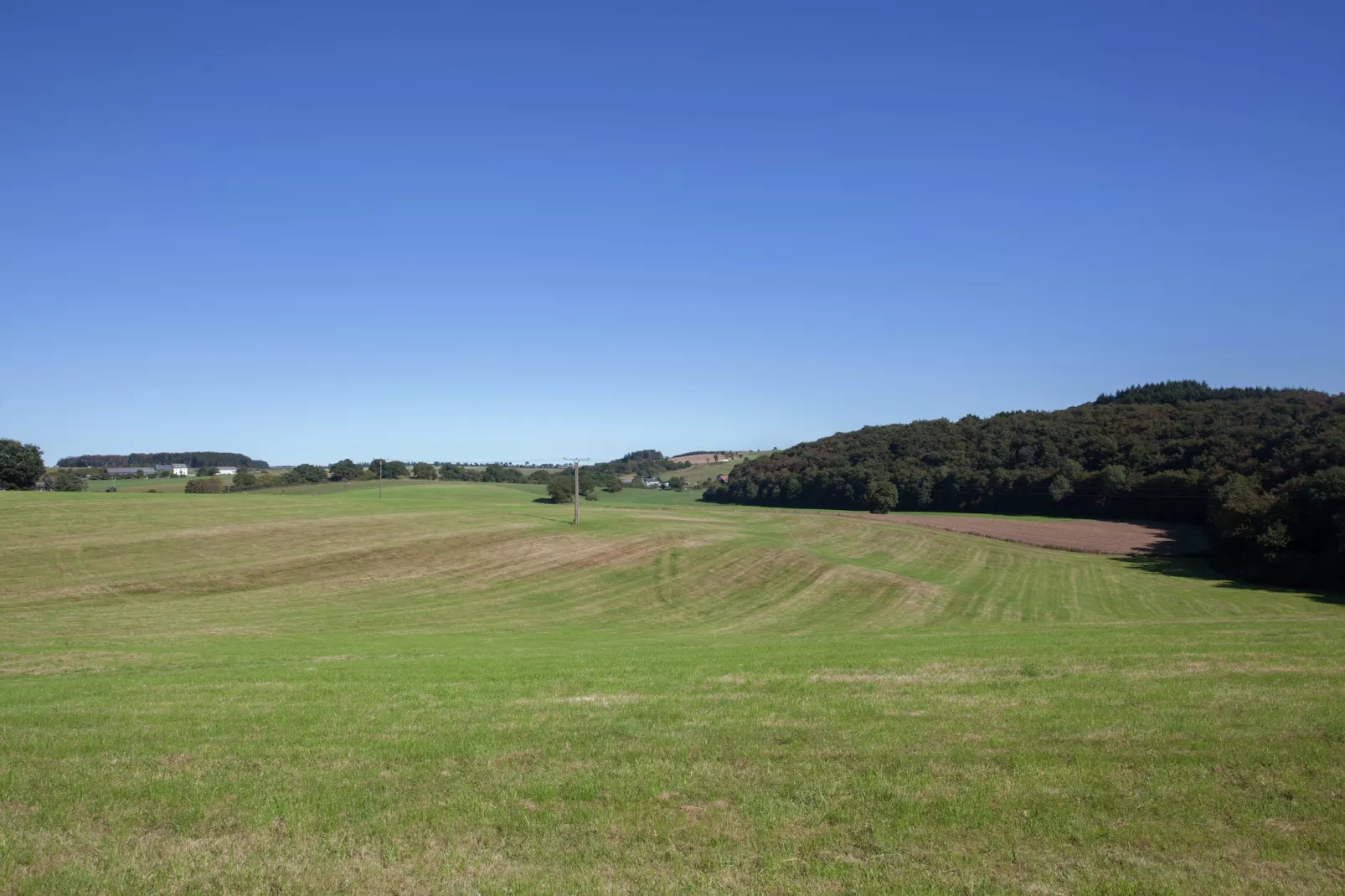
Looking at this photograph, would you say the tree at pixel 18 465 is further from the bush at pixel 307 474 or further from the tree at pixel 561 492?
the tree at pixel 561 492

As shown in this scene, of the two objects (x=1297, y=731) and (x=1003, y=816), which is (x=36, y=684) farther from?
(x=1297, y=731)

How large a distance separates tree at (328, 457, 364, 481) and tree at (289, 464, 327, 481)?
1342 mm

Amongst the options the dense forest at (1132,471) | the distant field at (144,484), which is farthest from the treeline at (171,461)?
the dense forest at (1132,471)

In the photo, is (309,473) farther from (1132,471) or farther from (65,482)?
(1132,471)

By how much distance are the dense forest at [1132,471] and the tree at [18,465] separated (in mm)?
91812

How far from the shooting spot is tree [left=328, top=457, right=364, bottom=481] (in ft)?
398

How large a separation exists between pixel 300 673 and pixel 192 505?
144 ft

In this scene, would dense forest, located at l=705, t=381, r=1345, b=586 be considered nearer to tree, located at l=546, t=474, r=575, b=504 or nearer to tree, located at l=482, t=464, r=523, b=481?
tree, located at l=482, t=464, r=523, b=481

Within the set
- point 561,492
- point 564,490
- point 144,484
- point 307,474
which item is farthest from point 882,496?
point 144,484

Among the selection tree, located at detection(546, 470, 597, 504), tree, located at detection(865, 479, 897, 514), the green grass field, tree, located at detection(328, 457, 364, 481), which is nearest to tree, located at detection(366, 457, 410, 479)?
tree, located at detection(328, 457, 364, 481)

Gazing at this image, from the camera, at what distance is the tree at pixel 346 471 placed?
12137 centimetres

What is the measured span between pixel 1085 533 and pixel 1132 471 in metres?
24.1

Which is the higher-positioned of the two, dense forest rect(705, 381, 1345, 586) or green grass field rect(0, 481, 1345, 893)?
dense forest rect(705, 381, 1345, 586)

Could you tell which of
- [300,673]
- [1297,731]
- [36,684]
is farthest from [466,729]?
[1297,731]
